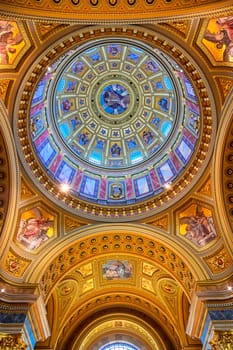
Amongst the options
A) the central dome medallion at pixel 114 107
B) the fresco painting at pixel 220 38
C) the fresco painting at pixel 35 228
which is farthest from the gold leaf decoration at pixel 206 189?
the fresco painting at pixel 35 228

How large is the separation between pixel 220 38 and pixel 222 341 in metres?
11.0

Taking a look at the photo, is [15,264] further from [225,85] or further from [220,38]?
[220,38]

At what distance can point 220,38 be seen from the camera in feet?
38.9

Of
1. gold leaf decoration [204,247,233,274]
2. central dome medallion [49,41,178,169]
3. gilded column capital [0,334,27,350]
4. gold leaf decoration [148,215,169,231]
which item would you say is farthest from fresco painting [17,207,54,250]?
gold leaf decoration [204,247,233,274]

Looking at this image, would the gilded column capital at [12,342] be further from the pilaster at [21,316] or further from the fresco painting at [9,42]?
the fresco painting at [9,42]

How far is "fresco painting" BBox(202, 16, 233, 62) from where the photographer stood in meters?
11.4

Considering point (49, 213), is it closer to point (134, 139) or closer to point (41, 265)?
point (41, 265)

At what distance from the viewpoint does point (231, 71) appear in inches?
498

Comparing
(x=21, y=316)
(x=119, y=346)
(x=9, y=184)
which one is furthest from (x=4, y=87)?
(x=119, y=346)

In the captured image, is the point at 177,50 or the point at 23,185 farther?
the point at 23,185

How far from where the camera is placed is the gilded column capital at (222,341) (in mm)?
12828

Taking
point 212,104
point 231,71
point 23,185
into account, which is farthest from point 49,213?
point 231,71

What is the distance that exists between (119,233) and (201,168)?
5.02m

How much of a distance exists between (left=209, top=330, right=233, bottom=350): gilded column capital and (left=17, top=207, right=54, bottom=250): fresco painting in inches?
325
